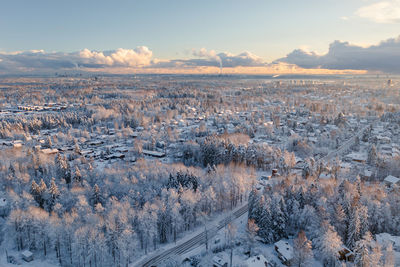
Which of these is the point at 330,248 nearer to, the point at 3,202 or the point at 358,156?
the point at 358,156

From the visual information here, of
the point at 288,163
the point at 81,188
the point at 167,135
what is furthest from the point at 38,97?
the point at 288,163

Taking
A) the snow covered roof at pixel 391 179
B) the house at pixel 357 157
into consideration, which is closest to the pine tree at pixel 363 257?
the snow covered roof at pixel 391 179

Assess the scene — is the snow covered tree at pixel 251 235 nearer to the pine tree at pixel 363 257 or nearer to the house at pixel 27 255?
the pine tree at pixel 363 257

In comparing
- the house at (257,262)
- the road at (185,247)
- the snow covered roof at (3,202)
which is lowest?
the road at (185,247)

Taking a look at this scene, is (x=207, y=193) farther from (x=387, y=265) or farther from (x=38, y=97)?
(x=38, y=97)

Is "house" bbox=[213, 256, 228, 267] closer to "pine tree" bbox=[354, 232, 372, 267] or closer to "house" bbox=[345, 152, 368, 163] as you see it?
"pine tree" bbox=[354, 232, 372, 267]

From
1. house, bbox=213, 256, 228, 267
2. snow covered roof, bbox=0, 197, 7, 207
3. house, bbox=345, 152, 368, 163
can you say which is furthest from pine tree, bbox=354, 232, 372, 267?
snow covered roof, bbox=0, 197, 7, 207

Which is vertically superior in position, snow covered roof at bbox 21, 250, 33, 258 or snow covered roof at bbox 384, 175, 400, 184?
snow covered roof at bbox 384, 175, 400, 184

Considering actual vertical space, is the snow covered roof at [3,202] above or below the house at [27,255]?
above
